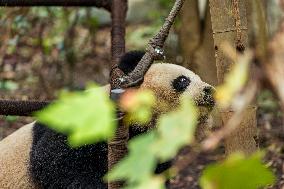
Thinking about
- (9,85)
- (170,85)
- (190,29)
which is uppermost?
(170,85)

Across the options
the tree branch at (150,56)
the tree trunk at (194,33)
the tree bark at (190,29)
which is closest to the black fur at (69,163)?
the tree branch at (150,56)

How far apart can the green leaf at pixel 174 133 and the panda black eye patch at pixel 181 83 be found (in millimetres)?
1752

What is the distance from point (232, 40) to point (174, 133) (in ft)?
4.34

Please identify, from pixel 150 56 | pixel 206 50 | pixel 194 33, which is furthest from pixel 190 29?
pixel 150 56

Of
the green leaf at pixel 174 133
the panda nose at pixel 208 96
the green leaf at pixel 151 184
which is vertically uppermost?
the green leaf at pixel 174 133

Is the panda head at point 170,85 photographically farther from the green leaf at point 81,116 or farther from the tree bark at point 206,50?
the green leaf at point 81,116

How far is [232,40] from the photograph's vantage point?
6.63 feet

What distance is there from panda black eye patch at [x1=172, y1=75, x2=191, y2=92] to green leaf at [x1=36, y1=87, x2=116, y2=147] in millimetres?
1761

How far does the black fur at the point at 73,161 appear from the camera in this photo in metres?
2.52

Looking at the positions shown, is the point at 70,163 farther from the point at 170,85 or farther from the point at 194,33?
the point at 194,33

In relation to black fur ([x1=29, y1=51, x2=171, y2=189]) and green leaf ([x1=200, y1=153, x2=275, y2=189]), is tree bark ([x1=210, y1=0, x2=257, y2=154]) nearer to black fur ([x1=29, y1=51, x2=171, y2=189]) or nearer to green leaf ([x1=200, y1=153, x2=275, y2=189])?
black fur ([x1=29, y1=51, x2=171, y2=189])

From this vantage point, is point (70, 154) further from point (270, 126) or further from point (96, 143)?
point (270, 126)

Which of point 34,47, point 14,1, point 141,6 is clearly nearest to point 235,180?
point 14,1

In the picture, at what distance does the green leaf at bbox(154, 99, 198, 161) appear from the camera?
0.74 metres
